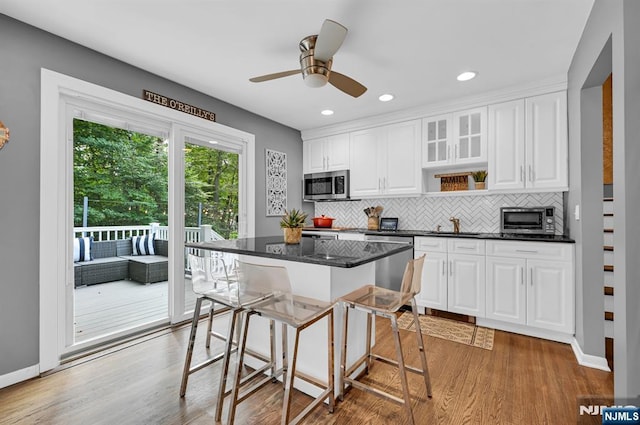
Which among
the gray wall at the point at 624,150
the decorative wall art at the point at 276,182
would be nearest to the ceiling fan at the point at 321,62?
the gray wall at the point at 624,150

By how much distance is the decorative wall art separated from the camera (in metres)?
4.26

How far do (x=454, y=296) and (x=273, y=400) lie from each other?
225 centimetres

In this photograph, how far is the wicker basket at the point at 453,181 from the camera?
370 cm

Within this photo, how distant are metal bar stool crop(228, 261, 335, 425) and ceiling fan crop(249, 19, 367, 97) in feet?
4.53

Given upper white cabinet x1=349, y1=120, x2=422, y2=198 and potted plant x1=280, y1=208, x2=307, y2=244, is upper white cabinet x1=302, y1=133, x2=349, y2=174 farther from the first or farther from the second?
potted plant x1=280, y1=208, x2=307, y2=244

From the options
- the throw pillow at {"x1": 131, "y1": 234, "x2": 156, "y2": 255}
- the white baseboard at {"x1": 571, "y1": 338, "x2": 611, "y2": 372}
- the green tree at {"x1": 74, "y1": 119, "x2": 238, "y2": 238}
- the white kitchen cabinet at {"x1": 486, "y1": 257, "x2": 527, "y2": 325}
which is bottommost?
the white baseboard at {"x1": 571, "y1": 338, "x2": 611, "y2": 372}

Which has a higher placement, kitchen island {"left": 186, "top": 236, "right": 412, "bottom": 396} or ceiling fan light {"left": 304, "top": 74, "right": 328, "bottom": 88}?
ceiling fan light {"left": 304, "top": 74, "right": 328, "bottom": 88}

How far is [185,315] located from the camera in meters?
3.19

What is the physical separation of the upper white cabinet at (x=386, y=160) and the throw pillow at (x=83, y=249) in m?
3.24

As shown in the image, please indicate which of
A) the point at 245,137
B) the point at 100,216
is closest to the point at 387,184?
the point at 245,137

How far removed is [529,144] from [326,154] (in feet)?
8.57

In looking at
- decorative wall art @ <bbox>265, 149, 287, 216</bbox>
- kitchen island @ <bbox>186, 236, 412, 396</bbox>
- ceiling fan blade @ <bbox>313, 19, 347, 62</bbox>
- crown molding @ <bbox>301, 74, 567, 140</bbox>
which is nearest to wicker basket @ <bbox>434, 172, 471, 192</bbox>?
crown molding @ <bbox>301, 74, 567, 140</bbox>

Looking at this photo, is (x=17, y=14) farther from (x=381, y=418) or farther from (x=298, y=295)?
(x=381, y=418)

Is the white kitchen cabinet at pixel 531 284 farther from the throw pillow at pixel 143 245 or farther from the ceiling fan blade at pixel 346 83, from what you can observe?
the throw pillow at pixel 143 245
